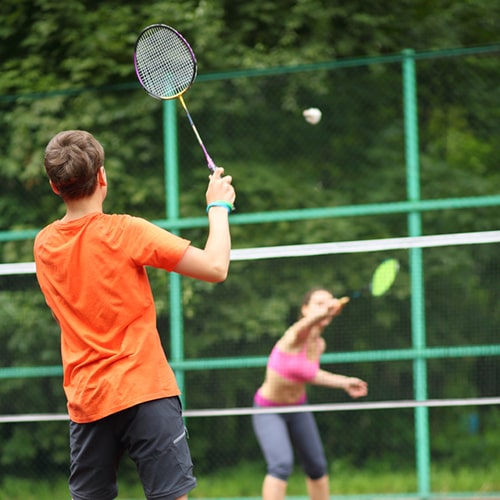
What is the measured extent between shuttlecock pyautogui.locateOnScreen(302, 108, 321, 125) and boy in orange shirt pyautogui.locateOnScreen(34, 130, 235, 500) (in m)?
2.86

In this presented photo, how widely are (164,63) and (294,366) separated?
1984 mm

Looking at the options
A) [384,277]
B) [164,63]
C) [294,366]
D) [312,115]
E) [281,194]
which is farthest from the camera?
[281,194]

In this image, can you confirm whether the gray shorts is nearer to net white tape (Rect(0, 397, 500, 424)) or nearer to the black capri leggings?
the black capri leggings

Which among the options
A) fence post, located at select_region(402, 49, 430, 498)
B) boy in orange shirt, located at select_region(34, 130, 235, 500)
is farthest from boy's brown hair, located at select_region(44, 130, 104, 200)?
fence post, located at select_region(402, 49, 430, 498)

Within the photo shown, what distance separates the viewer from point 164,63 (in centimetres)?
393

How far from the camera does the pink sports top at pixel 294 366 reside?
17.1 feet

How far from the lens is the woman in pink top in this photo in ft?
16.5

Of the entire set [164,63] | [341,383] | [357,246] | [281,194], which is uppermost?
[164,63]

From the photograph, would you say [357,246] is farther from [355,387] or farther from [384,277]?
[355,387]

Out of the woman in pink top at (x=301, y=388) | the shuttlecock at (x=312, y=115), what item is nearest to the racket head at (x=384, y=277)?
the woman in pink top at (x=301, y=388)

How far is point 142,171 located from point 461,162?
2.03 m

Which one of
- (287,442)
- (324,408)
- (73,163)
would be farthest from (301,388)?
(73,163)

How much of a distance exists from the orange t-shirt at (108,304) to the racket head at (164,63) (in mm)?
1144

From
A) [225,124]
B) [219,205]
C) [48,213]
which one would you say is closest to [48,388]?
[48,213]
